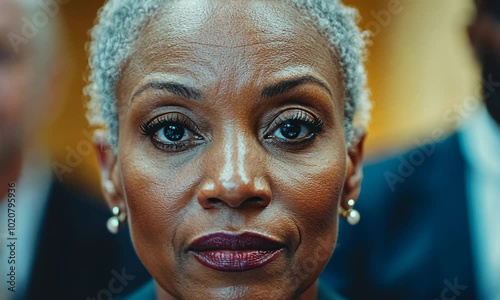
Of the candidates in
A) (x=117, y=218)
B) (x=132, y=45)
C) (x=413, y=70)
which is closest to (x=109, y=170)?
(x=117, y=218)

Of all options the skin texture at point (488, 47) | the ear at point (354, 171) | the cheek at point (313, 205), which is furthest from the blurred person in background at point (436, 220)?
the cheek at point (313, 205)

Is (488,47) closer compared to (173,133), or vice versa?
(173,133)

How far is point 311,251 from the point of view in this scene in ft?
2.87

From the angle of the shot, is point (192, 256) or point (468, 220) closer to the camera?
point (192, 256)

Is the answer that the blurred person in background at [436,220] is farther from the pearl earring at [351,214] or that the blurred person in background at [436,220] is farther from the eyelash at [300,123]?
the eyelash at [300,123]

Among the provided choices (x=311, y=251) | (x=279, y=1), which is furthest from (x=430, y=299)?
(x=279, y=1)

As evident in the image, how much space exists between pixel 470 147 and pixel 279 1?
0.58 m

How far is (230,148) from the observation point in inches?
32.4

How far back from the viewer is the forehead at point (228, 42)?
2.73 ft

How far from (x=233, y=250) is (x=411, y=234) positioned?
554 mm

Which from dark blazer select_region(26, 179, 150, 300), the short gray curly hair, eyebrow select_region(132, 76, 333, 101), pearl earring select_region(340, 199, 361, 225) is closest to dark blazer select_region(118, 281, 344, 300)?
dark blazer select_region(26, 179, 150, 300)

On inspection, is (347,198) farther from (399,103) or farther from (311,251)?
(399,103)

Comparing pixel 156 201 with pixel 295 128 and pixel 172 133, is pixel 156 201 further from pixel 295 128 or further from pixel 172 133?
pixel 295 128

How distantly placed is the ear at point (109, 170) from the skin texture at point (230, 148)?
0.07m
